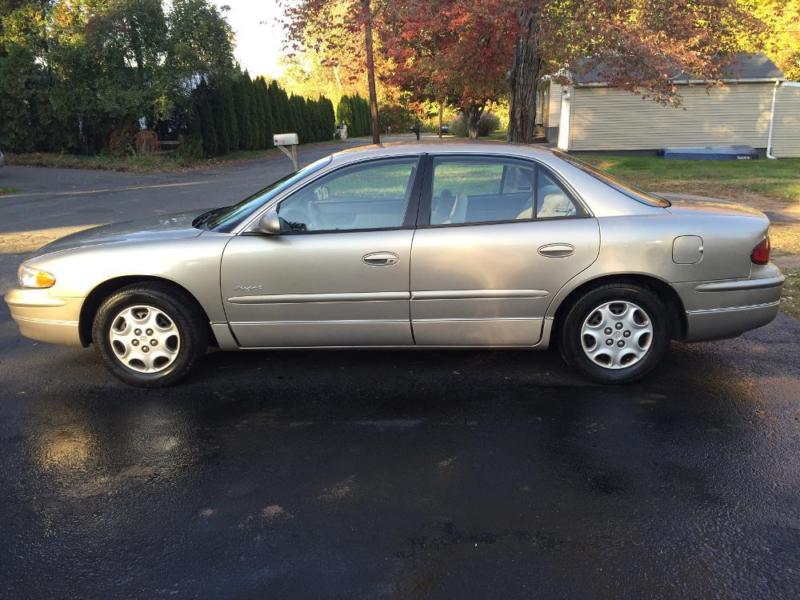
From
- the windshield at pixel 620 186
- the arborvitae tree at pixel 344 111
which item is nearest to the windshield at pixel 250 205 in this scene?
the windshield at pixel 620 186

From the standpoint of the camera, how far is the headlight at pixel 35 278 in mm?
4449

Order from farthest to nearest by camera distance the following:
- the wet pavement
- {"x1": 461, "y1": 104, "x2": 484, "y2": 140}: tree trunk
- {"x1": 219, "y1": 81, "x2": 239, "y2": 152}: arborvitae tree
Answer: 1. {"x1": 461, "y1": 104, "x2": 484, "y2": 140}: tree trunk
2. {"x1": 219, "y1": 81, "x2": 239, "y2": 152}: arborvitae tree
3. the wet pavement

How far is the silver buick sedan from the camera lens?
14.1 feet

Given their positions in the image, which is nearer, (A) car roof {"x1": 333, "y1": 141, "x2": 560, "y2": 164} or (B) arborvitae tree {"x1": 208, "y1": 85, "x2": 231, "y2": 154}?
(A) car roof {"x1": 333, "y1": 141, "x2": 560, "y2": 164}

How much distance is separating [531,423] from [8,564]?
2.68m

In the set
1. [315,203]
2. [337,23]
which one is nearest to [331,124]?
[337,23]

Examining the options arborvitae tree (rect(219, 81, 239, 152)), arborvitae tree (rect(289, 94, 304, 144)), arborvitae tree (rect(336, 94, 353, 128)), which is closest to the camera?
arborvitae tree (rect(219, 81, 239, 152))

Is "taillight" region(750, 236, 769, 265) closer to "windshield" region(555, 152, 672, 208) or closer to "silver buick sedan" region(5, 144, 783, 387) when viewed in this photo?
"silver buick sedan" region(5, 144, 783, 387)

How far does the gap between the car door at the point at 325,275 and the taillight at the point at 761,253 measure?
2.21m

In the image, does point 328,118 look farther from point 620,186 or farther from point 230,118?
point 620,186

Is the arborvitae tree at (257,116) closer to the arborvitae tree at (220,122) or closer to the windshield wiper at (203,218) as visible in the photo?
the arborvitae tree at (220,122)

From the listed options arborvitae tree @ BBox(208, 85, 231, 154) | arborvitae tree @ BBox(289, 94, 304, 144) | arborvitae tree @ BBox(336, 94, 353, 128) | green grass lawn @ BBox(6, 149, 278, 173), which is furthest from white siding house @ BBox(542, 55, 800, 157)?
arborvitae tree @ BBox(336, 94, 353, 128)

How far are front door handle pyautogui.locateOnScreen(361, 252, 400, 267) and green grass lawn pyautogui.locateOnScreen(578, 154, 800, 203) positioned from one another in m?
10.8

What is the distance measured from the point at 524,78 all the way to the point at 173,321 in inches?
406
